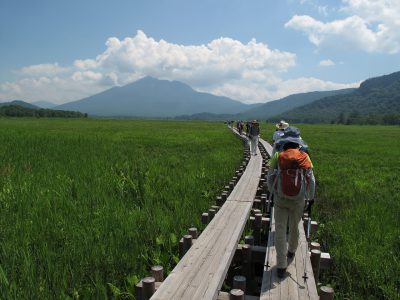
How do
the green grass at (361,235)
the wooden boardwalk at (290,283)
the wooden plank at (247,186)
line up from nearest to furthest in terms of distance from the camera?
1. the wooden boardwalk at (290,283)
2. the green grass at (361,235)
3. the wooden plank at (247,186)

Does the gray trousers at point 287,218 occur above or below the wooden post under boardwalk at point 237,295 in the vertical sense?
above

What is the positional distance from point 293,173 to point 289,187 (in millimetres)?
170

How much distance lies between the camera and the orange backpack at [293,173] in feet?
13.1

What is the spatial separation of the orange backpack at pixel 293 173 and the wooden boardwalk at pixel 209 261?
3.29 feet

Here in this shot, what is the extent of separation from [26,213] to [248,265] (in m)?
3.70

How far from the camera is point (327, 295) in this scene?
3.36 meters

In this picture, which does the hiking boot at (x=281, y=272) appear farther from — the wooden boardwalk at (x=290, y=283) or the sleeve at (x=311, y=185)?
the sleeve at (x=311, y=185)

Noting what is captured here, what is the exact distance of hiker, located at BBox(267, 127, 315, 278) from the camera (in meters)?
4.00

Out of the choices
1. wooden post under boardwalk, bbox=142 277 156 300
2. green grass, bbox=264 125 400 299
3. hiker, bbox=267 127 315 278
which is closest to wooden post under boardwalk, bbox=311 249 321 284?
hiker, bbox=267 127 315 278

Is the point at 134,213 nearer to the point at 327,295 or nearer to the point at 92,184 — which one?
the point at 92,184

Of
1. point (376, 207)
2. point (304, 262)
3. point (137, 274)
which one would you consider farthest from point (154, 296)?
point (376, 207)

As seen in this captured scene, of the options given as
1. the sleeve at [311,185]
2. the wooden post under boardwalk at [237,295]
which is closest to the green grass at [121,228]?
the wooden post under boardwalk at [237,295]

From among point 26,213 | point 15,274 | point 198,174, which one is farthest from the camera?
point 198,174

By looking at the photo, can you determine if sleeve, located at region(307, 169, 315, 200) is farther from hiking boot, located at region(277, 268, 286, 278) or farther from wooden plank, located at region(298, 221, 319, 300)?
hiking boot, located at region(277, 268, 286, 278)
